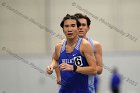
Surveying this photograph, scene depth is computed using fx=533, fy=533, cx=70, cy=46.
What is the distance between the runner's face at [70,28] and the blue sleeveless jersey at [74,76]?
16cm

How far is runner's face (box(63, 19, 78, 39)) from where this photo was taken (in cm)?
763

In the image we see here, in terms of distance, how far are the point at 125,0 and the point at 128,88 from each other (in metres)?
3.67

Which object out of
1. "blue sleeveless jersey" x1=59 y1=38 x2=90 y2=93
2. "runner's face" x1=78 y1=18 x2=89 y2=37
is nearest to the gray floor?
"runner's face" x1=78 y1=18 x2=89 y2=37

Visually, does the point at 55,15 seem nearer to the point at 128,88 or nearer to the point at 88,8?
the point at 88,8

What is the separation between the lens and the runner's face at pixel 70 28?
7626mm

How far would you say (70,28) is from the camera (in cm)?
762

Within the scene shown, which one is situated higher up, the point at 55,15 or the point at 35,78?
the point at 55,15

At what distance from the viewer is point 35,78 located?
2044 cm

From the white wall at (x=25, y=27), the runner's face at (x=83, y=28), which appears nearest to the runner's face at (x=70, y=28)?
the runner's face at (x=83, y=28)

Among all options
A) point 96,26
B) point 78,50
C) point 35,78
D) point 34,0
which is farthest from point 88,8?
point 78,50

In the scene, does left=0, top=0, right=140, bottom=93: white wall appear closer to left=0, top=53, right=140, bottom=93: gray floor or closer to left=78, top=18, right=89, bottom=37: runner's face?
left=0, top=53, right=140, bottom=93: gray floor

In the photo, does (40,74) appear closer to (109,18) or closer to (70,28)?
(109,18)

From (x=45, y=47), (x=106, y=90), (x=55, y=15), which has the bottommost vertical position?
(x=106, y=90)

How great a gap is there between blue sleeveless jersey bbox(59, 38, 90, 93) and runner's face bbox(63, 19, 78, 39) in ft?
0.54
